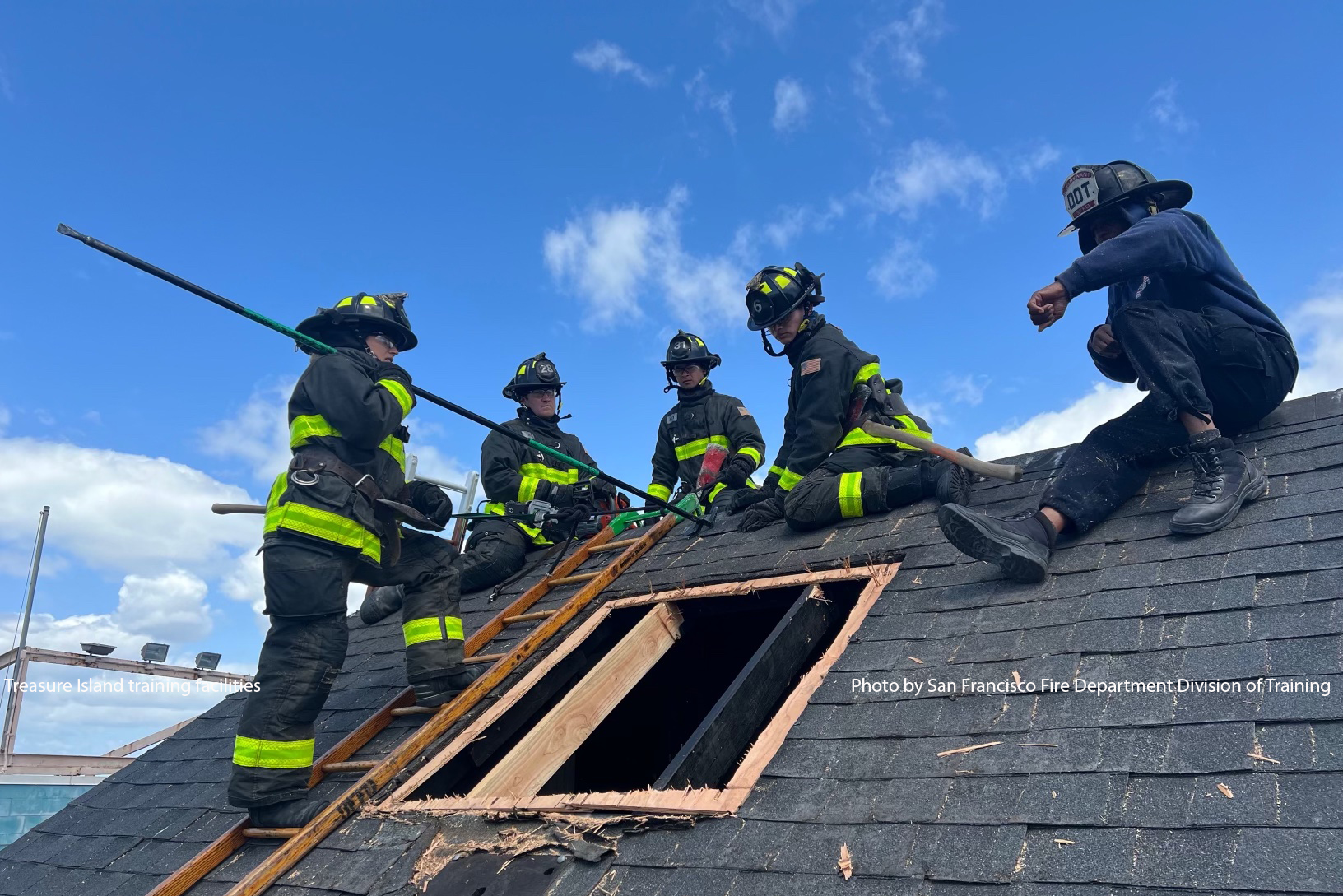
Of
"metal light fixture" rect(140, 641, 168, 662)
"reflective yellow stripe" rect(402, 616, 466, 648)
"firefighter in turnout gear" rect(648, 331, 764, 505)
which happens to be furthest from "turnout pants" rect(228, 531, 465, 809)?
"metal light fixture" rect(140, 641, 168, 662)

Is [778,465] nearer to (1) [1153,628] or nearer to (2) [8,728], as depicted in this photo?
(1) [1153,628]

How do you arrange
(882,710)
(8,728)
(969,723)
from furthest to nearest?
(8,728)
(882,710)
(969,723)

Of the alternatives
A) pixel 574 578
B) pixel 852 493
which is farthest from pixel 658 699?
pixel 852 493

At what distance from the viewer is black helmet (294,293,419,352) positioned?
4.69m

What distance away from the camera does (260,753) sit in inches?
151

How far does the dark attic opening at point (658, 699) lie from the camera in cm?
356

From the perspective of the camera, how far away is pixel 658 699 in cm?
628

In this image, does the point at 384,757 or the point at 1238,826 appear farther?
the point at 384,757

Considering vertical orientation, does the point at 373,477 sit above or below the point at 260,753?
above

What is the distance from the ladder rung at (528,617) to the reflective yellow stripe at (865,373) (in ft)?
8.00

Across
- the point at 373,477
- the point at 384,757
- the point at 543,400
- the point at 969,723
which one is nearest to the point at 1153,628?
the point at 969,723

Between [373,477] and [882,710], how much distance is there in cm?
272

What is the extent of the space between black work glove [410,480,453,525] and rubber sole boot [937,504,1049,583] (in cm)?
323

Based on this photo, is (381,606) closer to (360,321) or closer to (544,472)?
(544,472)
